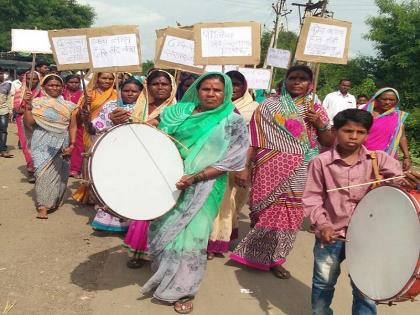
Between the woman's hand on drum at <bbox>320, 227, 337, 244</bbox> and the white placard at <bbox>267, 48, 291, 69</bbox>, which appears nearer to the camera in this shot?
the woman's hand on drum at <bbox>320, 227, 337, 244</bbox>

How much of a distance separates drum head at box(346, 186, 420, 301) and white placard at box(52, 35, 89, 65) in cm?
300

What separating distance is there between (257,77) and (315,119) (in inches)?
157

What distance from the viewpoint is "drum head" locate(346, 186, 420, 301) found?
2.33 meters

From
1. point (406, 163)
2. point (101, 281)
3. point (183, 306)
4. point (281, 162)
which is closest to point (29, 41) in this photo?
point (101, 281)

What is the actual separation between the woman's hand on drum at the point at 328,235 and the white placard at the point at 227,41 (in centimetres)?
238

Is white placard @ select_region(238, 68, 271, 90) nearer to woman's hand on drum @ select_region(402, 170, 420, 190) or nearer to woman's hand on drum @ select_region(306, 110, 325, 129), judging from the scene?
woman's hand on drum @ select_region(306, 110, 325, 129)

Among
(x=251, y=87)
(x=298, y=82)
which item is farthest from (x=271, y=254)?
(x=251, y=87)

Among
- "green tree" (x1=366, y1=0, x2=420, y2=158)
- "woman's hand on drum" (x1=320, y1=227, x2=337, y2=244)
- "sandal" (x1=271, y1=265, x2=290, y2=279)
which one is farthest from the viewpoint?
"green tree" (x1=366, y1=0, x2=420, y2=158)

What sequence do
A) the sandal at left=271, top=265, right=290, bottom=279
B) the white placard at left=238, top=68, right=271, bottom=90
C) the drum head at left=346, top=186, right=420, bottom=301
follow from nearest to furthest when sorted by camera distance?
the drum head at left=346, top=186, right=420, bottom=301 → the sandal at left=271, top=265, right=290, bottom=279 → the white placard at left=238, top=68, right=271, bottom=90

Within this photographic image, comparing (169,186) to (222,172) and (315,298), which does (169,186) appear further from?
(315,298)

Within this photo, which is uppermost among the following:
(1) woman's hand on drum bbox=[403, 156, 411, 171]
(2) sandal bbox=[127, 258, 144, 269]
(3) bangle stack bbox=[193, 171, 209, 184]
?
(3) bangle stack bbox=[193, 171, 209, 184]

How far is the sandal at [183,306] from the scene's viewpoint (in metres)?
3.41

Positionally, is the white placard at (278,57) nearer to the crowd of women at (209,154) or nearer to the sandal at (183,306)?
the crowd of women at (209,154)

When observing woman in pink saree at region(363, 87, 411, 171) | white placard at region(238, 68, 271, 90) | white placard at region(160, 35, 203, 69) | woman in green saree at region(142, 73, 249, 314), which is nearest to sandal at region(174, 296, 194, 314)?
woman in green saree at region(142, 73, 249, 314)
